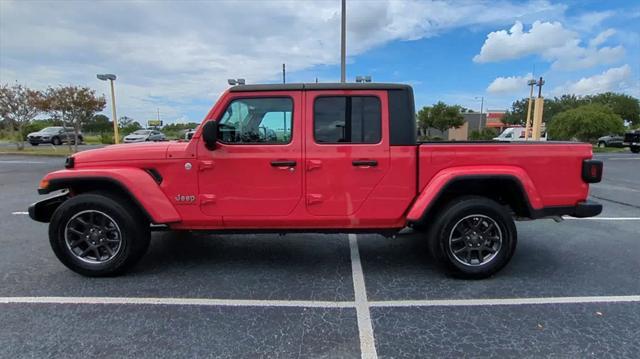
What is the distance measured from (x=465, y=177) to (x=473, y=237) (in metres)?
0.63

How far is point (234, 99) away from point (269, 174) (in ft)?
2.67

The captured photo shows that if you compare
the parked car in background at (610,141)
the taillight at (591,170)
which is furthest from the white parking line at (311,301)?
the parked car in background at (610,141)

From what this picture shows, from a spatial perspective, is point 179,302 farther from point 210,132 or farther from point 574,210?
point 574,210

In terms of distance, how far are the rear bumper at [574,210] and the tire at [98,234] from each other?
3.92 m

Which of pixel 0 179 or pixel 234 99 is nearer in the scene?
pixel 234 99

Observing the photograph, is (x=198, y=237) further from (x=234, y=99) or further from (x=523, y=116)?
(x=523, y=116)

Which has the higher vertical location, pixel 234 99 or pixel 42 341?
pixel 234 99

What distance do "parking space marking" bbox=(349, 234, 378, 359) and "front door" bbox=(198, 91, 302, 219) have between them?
38.1 inches

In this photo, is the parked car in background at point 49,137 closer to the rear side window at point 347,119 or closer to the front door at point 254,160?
the front door at point 254,160

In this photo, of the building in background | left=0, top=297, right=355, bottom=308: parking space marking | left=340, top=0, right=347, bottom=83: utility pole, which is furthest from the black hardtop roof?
the building in background

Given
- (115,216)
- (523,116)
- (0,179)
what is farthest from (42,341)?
(523,116)

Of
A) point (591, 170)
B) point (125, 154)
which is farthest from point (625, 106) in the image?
point (125, 154)

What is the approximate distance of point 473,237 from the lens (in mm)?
3770

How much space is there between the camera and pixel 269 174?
3.69 m
